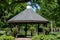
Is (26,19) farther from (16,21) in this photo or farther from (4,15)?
(4,15)

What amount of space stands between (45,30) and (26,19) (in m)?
2.54

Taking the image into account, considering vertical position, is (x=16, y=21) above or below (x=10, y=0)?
below

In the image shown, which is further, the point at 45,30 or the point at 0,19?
the point at 0,19

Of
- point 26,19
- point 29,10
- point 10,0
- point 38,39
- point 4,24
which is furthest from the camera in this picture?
point 4,24

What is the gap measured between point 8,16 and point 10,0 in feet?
105

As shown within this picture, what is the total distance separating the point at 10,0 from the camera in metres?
13.1

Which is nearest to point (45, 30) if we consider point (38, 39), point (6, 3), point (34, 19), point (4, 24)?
point (34, 19)

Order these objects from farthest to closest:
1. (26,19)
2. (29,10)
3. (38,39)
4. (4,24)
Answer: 1. (4,24)
2. (29,10)
3. (26,19)
4. (38,39)

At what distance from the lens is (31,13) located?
26688 mm

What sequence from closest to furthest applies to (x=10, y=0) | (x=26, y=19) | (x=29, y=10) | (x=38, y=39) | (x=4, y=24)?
1. (x=10, y=0)
2. (x=38, y=39)
3. (x=26, y=19)
4. (x=29, y=10)
5. (x=4, y=24)

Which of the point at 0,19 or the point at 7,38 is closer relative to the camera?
the point at 7,38

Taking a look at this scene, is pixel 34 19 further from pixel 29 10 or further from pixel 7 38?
pixel 7 38

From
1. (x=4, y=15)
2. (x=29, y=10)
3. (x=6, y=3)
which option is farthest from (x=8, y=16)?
(x=6, y=3)

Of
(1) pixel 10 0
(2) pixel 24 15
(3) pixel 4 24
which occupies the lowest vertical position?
(3) pixel 4 24
